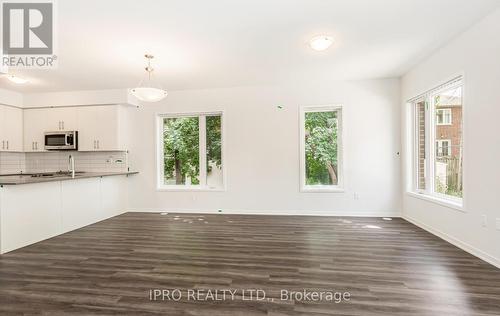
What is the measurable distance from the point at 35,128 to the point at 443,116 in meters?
7.82

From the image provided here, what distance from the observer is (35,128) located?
19.0ft

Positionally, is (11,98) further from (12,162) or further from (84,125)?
(84,125)

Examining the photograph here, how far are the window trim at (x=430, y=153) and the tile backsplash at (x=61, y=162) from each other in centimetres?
578

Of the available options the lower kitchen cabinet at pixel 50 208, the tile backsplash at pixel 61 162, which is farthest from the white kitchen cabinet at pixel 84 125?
the lower kitchen cabinet at pixel 50 208

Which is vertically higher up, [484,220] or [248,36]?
[248,36]

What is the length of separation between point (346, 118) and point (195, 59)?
3.04m

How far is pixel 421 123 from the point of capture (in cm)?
451

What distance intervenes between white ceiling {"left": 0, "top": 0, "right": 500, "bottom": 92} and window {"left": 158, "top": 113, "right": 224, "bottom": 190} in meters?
A: 1.17

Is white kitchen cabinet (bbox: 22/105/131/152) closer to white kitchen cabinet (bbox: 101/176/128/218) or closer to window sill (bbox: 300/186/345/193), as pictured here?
white kitchen cabinet (bbox: 101/176/128/218)

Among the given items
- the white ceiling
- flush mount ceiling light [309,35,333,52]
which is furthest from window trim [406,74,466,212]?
flush mount ceiling light [309,35,333,52]

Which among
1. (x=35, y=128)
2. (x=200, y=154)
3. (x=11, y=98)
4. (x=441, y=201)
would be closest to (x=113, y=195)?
(x=200, y=154)

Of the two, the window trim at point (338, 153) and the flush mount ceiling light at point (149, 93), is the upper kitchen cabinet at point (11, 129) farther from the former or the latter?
the window trim at point (338, 153)

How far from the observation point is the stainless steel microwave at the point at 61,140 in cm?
548

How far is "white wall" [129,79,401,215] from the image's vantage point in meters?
5.05
